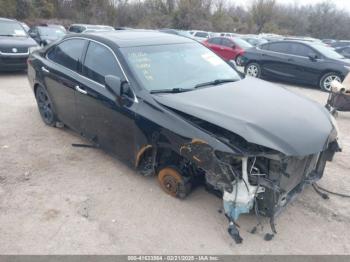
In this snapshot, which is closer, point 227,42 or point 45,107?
point 45,107

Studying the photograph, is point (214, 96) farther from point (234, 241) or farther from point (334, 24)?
point (334, 24)

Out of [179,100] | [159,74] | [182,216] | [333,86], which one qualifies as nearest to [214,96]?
[179,100]

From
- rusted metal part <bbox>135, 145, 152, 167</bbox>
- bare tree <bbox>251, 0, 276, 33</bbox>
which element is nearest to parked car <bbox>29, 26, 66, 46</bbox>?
rusted metal part <bbox>135, 145, 152, 167</bbox>

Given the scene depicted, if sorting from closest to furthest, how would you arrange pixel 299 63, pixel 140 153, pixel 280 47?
pixel 140 153 → pixel 299 63 → pixel 280 47

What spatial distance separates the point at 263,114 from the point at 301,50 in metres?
8.59

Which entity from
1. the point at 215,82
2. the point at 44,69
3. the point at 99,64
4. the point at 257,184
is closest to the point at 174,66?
the point at 215,82

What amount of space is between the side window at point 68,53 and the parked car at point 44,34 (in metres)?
11.2

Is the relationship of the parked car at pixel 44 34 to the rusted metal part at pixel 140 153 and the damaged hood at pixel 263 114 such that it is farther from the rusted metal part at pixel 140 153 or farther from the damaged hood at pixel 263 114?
the damaged hood at pixel 263 114

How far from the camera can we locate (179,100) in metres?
3.38

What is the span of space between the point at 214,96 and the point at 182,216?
50.3 inches

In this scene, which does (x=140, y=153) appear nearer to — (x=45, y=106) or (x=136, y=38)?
(x=136, y=38)

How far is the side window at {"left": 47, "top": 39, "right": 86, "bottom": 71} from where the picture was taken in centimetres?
451

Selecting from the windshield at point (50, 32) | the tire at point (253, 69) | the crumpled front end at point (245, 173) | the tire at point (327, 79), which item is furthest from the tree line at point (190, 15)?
the crumpled front end at point (245, 173)

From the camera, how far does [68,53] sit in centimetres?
475
